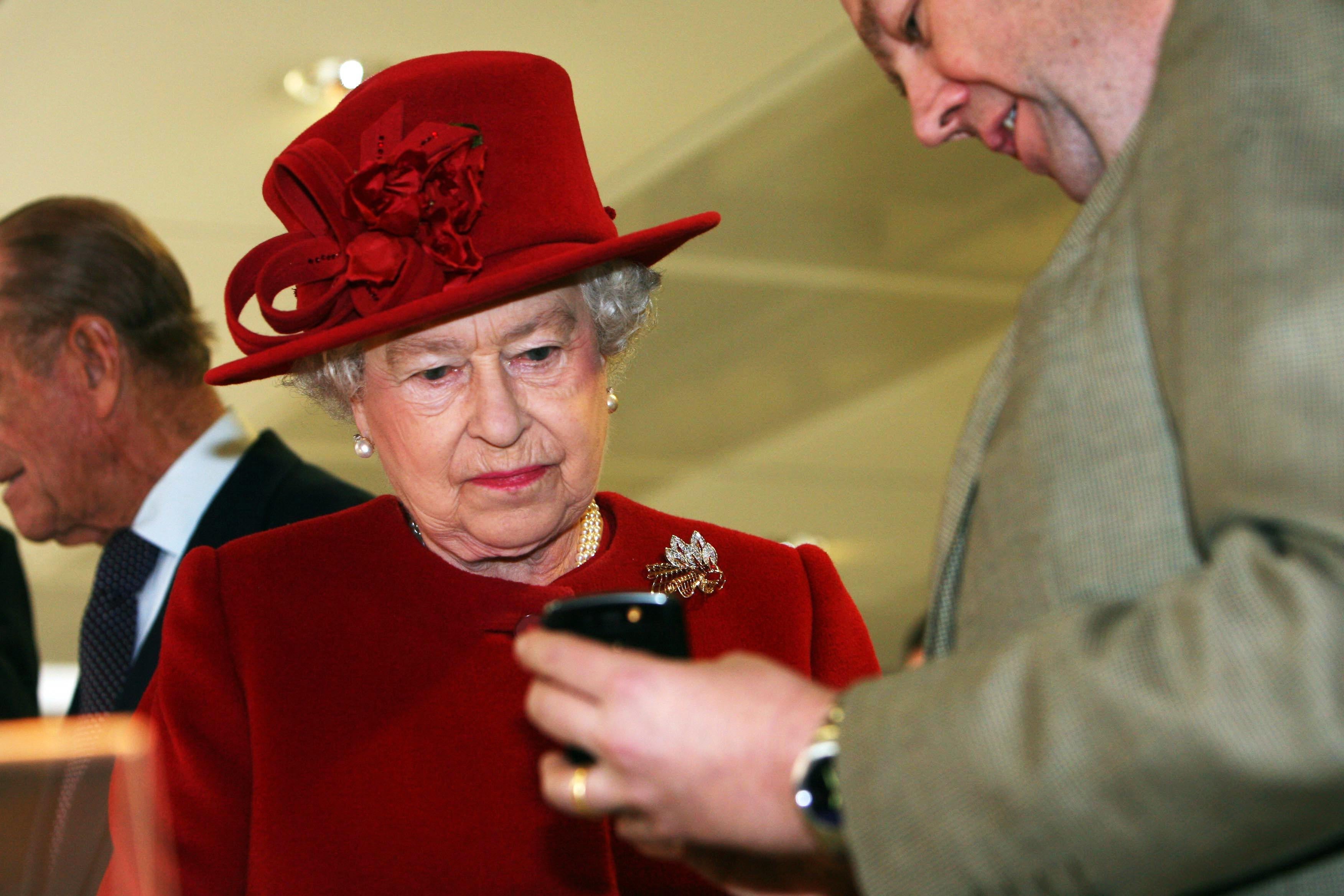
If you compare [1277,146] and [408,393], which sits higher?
[1277,146]

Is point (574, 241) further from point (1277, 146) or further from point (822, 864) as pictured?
point (1277, 146)

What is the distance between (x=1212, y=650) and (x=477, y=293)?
104 centimetres

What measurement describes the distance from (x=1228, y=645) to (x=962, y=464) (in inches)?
12.3

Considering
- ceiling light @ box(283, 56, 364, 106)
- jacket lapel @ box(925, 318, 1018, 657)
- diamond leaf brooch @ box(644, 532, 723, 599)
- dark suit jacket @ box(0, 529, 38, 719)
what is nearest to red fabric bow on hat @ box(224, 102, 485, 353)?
diamond leaf brooch @ box(644, 532, 723, 599)

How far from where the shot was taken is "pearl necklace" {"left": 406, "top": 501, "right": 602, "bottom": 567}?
1.88 metres

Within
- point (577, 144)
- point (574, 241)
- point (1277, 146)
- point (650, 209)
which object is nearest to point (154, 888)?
point (1277, 146)

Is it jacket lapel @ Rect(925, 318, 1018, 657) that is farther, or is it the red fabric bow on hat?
the red fabric bow on hat

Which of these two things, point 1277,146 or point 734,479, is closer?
point 1277,146

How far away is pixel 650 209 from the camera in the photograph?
4520 mm

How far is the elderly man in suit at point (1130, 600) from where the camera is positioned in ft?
2.45

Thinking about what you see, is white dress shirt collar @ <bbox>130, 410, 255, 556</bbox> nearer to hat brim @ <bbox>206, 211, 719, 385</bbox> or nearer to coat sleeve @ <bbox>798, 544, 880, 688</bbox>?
hat brim @ <bbox>206, 211, 719, 385</bbox>

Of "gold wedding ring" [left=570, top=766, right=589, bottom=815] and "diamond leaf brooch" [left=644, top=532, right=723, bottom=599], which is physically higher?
"gold wedding ring" [left=570, top=766, right=589, bottom=815]

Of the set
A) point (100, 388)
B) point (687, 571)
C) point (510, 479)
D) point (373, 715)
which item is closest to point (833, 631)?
point (687, 571)

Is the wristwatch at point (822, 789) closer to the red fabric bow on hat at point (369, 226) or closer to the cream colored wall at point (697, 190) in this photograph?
the red fabric bow on hat at point (369, 226)
